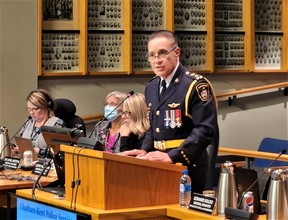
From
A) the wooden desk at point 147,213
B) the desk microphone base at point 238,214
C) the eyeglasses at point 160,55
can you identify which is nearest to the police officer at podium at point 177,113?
the eyeglasses at point 160,55

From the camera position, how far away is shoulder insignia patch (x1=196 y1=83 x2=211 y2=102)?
3774mm

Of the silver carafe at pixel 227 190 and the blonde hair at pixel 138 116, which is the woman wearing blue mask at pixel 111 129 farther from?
the silver carafe at pixel 227 190

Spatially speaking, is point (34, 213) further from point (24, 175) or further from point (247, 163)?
point (247, 163)

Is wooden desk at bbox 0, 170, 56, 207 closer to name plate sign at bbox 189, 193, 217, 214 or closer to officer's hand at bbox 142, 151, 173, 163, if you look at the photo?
officer's hand at bbox 142, 151, 173, 163

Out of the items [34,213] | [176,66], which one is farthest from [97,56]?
[34,213]

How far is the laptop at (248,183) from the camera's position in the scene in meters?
3.28

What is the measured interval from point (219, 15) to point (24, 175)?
3.88 m

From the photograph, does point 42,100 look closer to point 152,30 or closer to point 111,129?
point 111,129

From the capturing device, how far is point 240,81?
326 inches

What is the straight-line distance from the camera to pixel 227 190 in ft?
10.6

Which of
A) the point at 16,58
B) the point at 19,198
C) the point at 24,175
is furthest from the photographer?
the point at 16,58

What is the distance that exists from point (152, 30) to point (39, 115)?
2261 mm

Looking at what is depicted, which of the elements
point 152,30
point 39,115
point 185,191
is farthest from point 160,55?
point 152,30

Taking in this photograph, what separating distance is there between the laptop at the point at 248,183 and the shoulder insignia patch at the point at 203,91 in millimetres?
572
